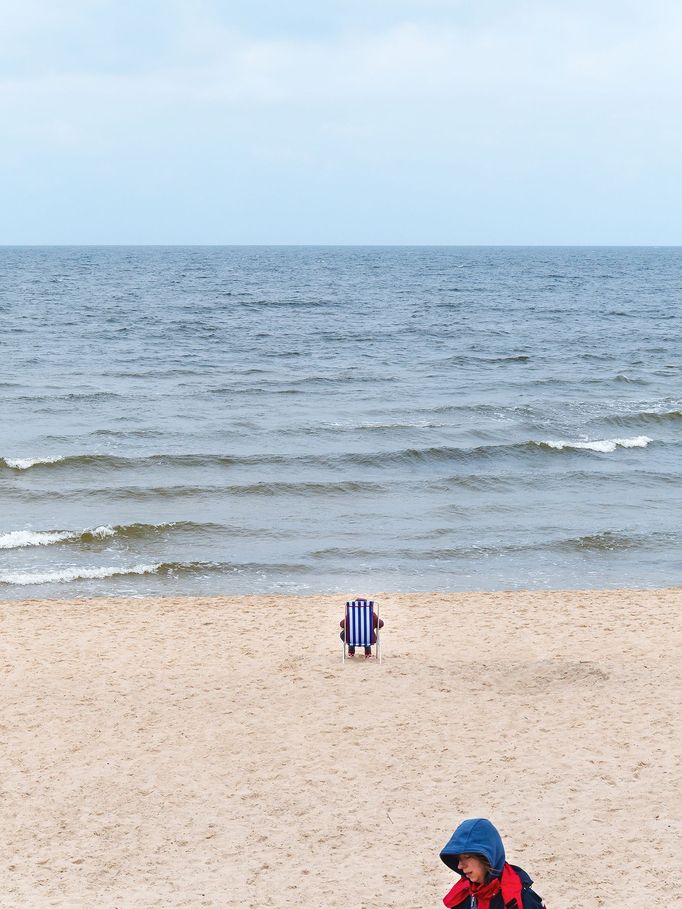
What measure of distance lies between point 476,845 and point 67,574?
12579mm

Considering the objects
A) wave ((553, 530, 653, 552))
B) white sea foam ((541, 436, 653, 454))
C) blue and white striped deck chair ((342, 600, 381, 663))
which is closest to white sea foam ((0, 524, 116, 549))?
blue and white striped deck chair ((342, 600, 381, 663))

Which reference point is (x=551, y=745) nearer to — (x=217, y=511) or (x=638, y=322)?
(x=217, y=511)

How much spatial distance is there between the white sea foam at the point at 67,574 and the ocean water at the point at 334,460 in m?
0.06

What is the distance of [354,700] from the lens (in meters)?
10.8

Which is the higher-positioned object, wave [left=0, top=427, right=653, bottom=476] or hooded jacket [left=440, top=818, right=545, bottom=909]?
hooded jacket [left=440, top=818, right=545, bottom=909]

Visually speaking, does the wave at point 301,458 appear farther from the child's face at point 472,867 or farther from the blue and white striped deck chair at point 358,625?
the child's face at point 472,867

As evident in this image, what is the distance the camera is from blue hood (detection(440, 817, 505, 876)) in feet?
14.3

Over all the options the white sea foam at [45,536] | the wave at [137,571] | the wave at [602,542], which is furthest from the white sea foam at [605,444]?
the white sea foam at [45,536]

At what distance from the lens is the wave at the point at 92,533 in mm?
17328

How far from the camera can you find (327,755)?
9.53 m

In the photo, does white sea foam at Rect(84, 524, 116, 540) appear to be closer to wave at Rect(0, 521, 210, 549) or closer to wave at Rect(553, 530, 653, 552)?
wave at Rect(0, 521, 210, 549)

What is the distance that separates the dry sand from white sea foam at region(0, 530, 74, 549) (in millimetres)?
3418

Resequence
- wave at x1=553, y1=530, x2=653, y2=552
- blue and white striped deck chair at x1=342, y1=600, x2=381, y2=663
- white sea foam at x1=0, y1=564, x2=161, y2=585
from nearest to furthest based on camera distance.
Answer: blue and white striped deck chair at x1=342, y1=600, x2=381, y2=663, white sea foam at x1=0, y1=564, x2=161, y2=585, wave at x1=553, y1=530, x2=653, y2=552

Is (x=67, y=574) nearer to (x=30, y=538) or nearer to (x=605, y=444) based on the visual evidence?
(x=30, y=538)
